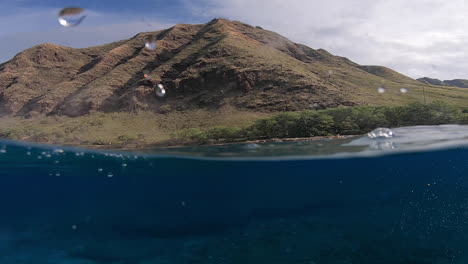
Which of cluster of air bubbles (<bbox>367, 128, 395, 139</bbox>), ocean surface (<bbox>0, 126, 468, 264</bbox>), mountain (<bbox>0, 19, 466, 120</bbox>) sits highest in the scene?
mountain (<bbox>0, 19, 466, 120</bbox>)

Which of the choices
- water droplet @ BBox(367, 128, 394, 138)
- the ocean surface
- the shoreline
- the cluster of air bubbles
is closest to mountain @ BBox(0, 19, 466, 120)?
the shoreline

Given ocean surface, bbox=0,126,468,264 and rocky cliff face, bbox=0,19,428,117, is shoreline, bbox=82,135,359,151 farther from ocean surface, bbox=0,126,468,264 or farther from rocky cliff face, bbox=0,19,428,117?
rocky cliff face, bbox=0,19,428,117

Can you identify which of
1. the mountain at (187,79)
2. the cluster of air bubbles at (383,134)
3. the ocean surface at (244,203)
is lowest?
the ocean surface at (244,203)

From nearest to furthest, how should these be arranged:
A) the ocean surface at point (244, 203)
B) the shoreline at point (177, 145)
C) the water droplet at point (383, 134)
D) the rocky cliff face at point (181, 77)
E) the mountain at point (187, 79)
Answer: the ocean surface at point (244, 203) → the water droplet at point (383, 134) → the shoreline at point (177, 145) → the mountain at point (187, 79) → the rocky cliff face at point (181, 77)

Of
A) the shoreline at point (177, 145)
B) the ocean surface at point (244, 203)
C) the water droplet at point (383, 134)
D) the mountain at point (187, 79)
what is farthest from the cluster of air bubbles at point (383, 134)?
the mountain at point (187, 79)

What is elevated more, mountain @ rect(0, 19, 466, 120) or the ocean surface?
mountain @ rect(0, 19, 466, 120)

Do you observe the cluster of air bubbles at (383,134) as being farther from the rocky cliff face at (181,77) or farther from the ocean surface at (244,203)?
the rocky cliff face at (181,77)

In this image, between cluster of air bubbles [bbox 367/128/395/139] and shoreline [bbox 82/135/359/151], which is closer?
cluster of air bubbles [bbox 367/128/395/139]

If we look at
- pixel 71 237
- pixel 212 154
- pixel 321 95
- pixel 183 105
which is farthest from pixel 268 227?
pixel 183 105
